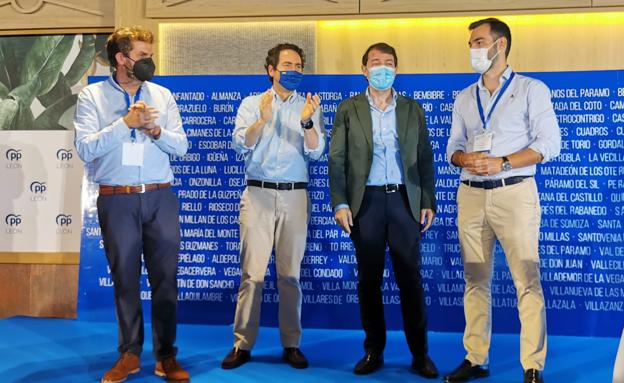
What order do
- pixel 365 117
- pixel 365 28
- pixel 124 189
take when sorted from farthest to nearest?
pixel 365 28 → pixel 365 117 → pixel 124 189

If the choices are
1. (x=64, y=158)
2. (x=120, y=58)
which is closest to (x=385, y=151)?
(x=120, y=58)

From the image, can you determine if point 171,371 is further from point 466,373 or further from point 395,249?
point 466,373

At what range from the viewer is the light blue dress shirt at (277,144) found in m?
3.38

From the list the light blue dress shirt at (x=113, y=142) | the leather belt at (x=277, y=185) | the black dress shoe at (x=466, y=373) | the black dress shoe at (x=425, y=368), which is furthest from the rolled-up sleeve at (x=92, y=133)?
the black dress shoe at (x=466, y=373)

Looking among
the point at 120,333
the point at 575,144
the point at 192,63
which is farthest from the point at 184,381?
the point at 575,144

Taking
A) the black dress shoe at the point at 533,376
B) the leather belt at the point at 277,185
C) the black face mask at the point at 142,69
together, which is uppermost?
the black face mask at the point at 142,69

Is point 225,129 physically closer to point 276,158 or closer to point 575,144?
point 276,158

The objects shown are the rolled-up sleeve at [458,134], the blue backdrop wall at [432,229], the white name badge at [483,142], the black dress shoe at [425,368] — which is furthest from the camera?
the blue backdrop wall at [432,229]

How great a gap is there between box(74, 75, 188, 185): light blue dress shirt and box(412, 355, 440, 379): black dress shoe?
159 centimetres

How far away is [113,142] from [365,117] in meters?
1.25

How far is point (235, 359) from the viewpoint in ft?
10.9

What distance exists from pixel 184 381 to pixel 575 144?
2.87 m

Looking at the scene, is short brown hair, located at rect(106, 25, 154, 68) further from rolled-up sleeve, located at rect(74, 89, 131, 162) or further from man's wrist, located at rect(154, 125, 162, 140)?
man's wrist, located at rect(154, 125, 162, 140)

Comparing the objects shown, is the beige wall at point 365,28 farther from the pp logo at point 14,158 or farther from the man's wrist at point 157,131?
the man's wrist at point 157,131
